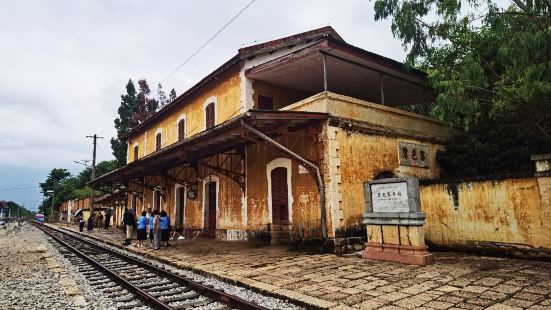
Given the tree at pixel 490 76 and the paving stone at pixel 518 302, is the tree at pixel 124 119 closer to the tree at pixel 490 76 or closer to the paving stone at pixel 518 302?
the tree at pixel 490 76

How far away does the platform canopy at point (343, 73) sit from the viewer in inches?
416

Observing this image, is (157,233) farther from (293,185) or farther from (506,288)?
(506,288)

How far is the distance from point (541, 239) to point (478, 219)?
1.37m

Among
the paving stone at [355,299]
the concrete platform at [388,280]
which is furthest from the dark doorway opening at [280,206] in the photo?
the paving stone at [355,299]

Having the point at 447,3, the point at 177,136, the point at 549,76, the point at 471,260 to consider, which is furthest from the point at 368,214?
the point at 177,136

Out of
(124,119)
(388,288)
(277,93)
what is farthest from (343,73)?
(124,119)

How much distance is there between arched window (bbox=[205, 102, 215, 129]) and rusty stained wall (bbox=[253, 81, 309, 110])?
2.88 m

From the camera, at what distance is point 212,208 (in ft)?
49.8

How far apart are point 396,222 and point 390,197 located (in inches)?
23.1

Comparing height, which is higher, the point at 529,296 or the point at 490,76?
the point at 490,76

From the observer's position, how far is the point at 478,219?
8.69 meters

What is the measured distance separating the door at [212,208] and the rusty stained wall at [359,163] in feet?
22.5

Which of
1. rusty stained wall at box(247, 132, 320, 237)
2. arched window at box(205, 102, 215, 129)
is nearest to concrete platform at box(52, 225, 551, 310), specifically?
rusty stained wall at box(247, 132, 320, 237)

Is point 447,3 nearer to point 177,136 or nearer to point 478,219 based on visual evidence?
point 478,219
